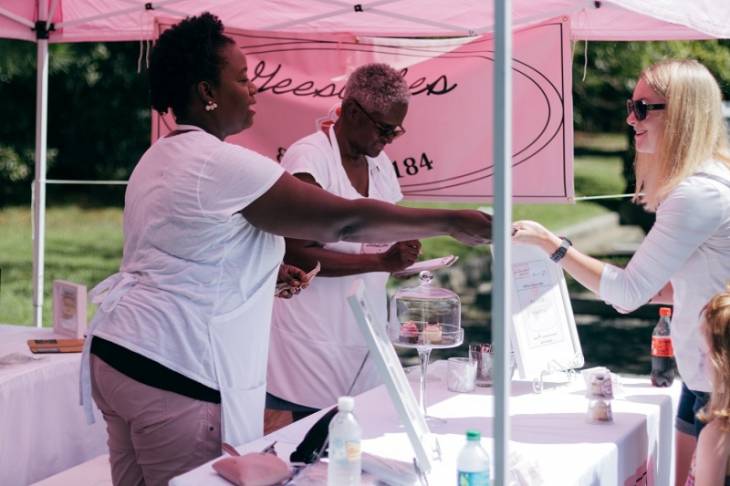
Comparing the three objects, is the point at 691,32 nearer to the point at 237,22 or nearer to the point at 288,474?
the point at 237,22

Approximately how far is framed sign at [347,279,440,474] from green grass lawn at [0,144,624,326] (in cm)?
823

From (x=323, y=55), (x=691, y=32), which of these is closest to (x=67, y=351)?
(x=323, y=55)

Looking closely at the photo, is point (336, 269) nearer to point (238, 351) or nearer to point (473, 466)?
point (238, 351)

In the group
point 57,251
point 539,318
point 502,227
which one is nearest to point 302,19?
point 539,318

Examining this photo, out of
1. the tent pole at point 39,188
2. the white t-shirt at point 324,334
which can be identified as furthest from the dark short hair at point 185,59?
the tent pole at point 39,188

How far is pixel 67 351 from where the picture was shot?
397 cm

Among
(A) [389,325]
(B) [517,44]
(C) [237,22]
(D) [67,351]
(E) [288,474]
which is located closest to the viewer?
(E) [288,474]

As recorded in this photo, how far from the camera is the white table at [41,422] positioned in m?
3.56

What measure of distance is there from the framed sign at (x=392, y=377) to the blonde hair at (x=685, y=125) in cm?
109

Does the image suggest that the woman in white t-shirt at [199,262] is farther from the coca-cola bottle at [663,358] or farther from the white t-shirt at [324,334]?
the coca-cola bottle at [663,358]

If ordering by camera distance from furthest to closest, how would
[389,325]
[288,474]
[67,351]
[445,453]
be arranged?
[67,351] → [389,325] → [445,453] → [288,474]

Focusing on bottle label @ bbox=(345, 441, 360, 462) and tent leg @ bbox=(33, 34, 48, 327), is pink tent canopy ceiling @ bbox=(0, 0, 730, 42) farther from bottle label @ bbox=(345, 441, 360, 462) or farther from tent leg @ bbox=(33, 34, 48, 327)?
bottle label @ bbox=(345, 441, 360, 462)

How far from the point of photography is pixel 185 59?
2410 millimetres

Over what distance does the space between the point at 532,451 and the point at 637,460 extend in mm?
456
